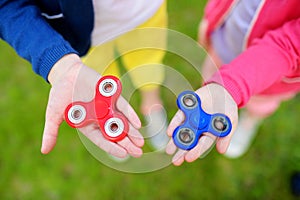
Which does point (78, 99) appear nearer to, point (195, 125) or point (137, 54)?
point (195, 125)

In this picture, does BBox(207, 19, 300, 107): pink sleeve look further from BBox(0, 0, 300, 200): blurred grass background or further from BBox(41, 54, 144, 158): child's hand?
BBox(0, 0, 300, 200): blurred grass background

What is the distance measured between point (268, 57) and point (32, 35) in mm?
384

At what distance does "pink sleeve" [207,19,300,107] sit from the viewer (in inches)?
22.6

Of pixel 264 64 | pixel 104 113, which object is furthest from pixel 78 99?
pixel 264 64

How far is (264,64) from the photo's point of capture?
23.3 inches

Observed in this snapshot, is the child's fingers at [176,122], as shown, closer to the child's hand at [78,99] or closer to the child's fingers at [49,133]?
the child's hand at [78,99]

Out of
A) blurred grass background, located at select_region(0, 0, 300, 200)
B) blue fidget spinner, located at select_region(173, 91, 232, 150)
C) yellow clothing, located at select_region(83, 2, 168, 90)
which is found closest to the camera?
blue fidget spinner, located at select_region(173, 91, 232, 150)

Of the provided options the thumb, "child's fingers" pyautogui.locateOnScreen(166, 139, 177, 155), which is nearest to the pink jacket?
"child's fingers" pyautogui.locateOnScreen(166, 139, 177, 155)

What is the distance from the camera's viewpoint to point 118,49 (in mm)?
847

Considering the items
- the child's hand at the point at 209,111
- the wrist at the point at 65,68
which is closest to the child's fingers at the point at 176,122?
the child's hand at the point at 209,111

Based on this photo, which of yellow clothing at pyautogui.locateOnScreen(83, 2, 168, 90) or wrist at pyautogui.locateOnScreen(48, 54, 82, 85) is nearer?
wrist at pyautogui.locateOnScreen(48, 54, 82, 85)

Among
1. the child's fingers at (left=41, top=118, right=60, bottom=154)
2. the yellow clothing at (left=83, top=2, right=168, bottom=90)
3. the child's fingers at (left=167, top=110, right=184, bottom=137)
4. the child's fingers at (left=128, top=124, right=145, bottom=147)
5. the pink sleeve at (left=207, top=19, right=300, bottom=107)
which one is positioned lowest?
the yellow clothing at (left=83, top=2, right=168, bottom=90)

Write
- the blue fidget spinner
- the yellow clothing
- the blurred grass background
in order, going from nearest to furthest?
the blue fidget spinner, the yellow clothing, the blurred grass background

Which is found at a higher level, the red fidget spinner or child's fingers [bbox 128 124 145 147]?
the red fidget spinner
